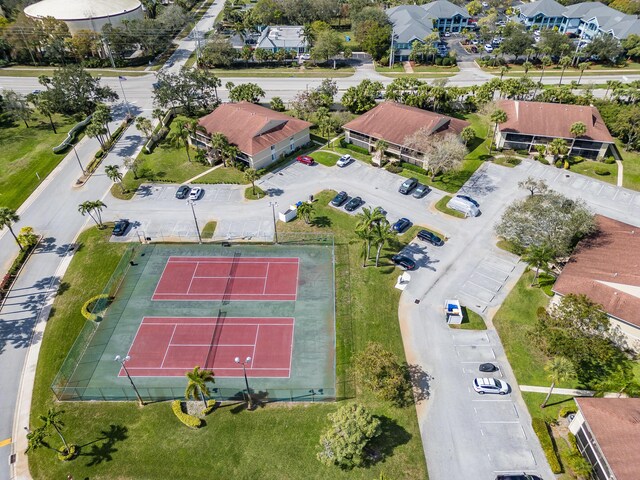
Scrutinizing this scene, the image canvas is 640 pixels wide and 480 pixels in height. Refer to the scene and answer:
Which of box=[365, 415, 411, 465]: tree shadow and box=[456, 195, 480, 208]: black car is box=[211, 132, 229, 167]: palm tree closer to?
box=[456, 195, 480, 208]: black car

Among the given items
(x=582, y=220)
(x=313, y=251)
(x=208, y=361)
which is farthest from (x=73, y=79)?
(x=582, y=220)

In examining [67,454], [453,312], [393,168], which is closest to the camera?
[67,454]

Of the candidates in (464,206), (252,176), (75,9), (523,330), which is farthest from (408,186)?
(75,9)

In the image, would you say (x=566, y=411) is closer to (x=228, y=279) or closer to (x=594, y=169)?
(x=228, y=279)

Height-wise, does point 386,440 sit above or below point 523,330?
below

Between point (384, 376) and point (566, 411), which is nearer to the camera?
point (566, 411)

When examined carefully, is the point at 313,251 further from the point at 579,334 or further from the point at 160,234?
the point at 579,334

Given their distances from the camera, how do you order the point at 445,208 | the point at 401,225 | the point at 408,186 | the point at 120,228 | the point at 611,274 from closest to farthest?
the point at 611,274, the point at 401,225, the point at 120,228, the point at 445,208, the point at 408,186
